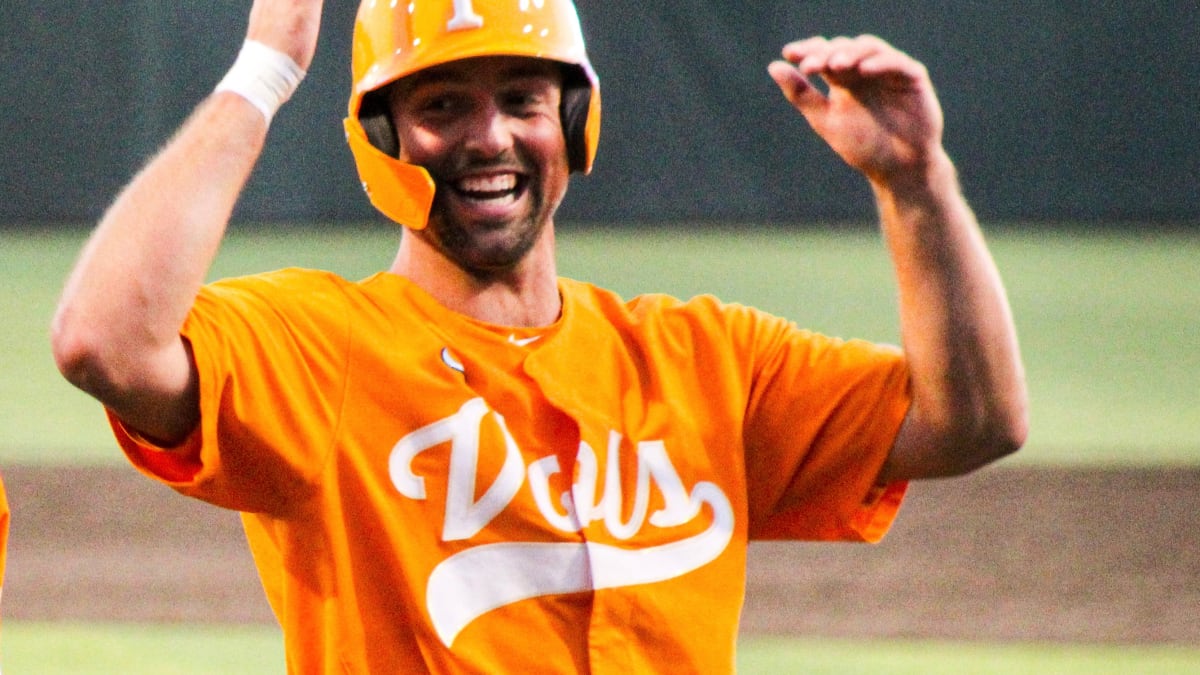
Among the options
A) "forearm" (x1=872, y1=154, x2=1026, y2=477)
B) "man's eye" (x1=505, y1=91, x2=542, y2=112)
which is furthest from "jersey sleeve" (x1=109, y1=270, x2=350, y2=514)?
"forearm" (x1=872, y1=154, x2=1026, y2=477)

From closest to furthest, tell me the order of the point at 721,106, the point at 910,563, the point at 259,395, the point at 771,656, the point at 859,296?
the point at 259,395 → the point at 771,656 → the point at 910,563 → the point at 859,296 → the point at 721,106

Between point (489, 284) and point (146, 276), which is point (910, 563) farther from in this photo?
point (146, 276)

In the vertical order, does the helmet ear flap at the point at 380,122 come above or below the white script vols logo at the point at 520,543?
above

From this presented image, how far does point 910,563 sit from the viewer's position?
493 cm

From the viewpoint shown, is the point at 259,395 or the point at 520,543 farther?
the point at 520,543

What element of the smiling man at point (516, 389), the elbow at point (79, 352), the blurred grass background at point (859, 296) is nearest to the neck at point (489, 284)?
the smiling man at point (516, 389)

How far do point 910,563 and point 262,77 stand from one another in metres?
3.57

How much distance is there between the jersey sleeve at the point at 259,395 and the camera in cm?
170

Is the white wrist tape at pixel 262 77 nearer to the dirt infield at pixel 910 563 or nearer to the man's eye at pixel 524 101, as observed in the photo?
the man's eye at pixel 524 101

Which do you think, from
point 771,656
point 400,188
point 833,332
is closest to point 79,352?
point 400,188

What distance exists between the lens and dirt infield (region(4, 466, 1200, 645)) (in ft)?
14.7

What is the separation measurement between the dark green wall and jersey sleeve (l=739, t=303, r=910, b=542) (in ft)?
21.6

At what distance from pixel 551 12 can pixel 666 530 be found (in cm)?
69

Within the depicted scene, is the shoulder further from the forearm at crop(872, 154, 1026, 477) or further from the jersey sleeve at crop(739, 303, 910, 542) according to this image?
the forearm at crop(872, 154, 1026, 477)
